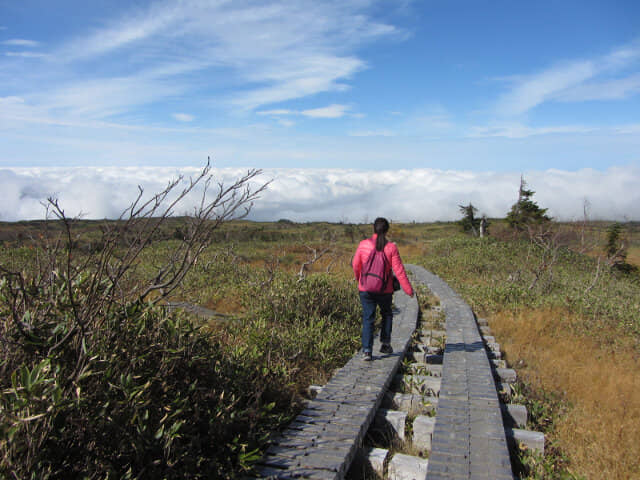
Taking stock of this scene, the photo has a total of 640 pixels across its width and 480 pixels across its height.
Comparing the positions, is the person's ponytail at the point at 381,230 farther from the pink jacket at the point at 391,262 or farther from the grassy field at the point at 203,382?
the grassy field at the point at 203,382

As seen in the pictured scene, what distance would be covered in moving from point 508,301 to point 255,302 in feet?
21.8

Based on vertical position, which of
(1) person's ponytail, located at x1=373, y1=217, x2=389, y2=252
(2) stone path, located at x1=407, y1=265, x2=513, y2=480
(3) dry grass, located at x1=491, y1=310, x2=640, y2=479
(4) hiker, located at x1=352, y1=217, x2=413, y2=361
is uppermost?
(1) person's ponytail, located at x1=373, y1=217, x2=389, y2=252

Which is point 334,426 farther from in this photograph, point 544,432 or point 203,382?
point 544,432

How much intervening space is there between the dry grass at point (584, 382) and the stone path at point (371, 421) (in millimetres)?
752

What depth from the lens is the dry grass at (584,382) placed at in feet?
13.2

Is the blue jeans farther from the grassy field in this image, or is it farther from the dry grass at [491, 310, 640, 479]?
the dry grass at [491, 310, 640, 479]

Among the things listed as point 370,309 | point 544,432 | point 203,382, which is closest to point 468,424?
point 544,432

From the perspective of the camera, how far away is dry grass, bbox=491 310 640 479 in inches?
159

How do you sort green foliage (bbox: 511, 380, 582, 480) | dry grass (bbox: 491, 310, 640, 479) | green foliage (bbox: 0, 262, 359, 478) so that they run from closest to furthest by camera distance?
1. green foliage (bbox: 0, 262, 359, 478)
2. green foliage (bbox: 511, 380, 582, 480)
3. dry grass (bbox: 491, 310, 640, 479)

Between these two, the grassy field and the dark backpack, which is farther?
the dark backpack

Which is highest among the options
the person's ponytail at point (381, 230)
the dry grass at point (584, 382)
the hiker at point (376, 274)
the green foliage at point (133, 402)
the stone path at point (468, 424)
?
the person's ponytail at point (381, 230)

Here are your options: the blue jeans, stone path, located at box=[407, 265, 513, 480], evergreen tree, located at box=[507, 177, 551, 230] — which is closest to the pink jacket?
the blue jeans

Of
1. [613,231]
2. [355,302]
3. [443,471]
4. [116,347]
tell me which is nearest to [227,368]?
[116,347]

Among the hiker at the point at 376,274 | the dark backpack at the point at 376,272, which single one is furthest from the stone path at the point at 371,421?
the dark backpack at the point at 376,272
